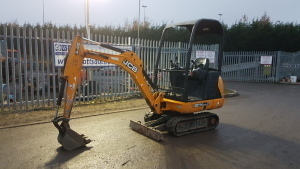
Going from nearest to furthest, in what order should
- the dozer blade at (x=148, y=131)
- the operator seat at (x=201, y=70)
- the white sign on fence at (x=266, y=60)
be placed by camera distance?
the dozer blade at (x=148, y=131)
the operator seat at (x=201, y=70)
the white sign on fence at (x=266, y=60)

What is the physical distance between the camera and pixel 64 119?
4.85 m

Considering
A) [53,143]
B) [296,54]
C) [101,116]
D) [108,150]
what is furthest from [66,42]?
[296,54]

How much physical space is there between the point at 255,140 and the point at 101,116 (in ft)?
A: 13.5

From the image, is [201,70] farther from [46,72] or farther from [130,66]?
[46,72]

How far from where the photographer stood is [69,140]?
493 cm

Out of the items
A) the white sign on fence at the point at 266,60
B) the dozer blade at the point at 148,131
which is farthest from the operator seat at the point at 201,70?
the white sign on fence at the point at 266,60

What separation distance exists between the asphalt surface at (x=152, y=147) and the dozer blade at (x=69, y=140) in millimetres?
114

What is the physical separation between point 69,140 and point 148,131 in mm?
1695

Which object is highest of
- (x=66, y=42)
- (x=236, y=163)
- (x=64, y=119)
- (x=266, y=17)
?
(x=266, y=17)

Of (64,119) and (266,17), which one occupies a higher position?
(266,17)

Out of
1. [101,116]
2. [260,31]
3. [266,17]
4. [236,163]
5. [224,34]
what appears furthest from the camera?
[266,17]

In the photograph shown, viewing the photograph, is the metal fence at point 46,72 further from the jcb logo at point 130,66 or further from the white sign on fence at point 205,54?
the jcb logo at point 130,66

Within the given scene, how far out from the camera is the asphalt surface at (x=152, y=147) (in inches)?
177

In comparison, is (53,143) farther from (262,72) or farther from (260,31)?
(260,31)
